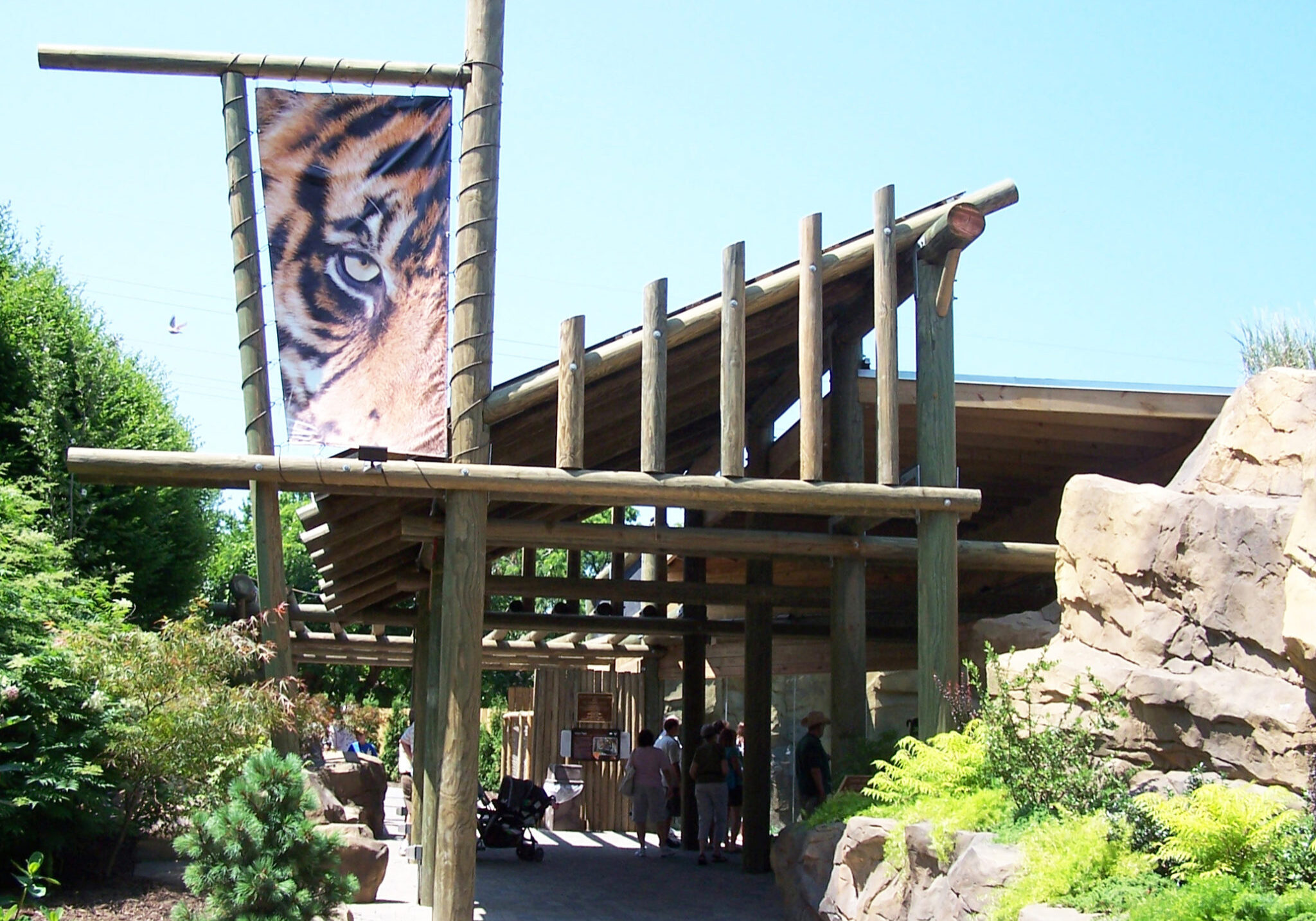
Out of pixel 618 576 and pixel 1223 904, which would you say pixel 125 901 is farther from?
pixel 618 576

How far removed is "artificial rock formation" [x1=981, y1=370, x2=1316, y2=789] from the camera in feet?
30.3

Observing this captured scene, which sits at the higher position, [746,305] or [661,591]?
[746,305]

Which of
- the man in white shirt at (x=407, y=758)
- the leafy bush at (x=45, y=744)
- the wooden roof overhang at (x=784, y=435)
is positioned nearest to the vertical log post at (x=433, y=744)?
the wooden roof overhang at (x=784, y=435)

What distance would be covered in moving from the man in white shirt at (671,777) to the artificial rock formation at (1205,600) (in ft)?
24.3

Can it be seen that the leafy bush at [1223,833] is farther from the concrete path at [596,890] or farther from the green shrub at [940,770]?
the concrete path at [596,890]

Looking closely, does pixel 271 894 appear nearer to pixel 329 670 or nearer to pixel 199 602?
pixel 199 602

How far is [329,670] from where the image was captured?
128 ft

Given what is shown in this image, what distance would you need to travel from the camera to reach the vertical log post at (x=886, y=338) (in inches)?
442

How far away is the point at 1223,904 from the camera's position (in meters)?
6.08

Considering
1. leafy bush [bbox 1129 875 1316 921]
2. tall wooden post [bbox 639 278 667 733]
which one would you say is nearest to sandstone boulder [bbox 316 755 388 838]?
tall wooden post [bbox 639 278 667 733]

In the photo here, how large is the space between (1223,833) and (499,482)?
18.8 feet

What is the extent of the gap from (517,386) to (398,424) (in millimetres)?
997

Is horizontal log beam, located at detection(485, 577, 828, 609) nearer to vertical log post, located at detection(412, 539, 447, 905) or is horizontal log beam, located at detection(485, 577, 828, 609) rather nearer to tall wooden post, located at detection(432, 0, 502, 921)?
Answer: vertical log post, located at detection(412, 539, 447, 905)

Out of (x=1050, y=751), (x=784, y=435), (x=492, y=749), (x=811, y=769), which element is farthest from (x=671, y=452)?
(x=492, y=749)
